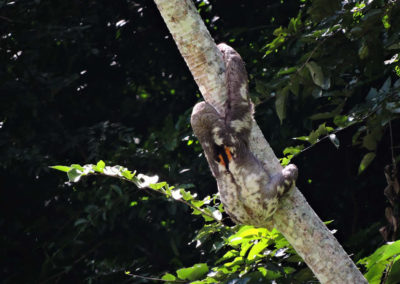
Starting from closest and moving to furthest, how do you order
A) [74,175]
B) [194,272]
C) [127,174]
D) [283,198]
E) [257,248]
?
1. [283,198]
2. [74,175]
3. [127,174]
4. [257,248]
5. [194,272]

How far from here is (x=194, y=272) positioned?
289cm

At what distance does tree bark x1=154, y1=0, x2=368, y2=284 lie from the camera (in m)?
2.15

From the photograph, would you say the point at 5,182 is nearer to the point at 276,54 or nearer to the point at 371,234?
the point at 276,54

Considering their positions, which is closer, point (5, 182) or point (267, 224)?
point (267, 224)

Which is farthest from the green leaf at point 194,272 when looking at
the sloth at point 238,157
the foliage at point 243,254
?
the sloth at point 238,157

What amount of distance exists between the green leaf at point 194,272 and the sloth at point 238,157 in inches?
27.9

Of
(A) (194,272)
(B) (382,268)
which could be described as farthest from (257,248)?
(B) (382,268)

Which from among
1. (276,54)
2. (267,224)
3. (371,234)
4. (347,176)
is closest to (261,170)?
(267,224)

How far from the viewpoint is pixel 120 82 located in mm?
4949

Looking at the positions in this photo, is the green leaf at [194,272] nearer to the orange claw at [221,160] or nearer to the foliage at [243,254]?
the foliage at [243,254]

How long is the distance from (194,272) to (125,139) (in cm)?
167

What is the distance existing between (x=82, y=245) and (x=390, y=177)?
2508mm

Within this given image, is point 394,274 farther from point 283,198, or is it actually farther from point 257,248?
point 283,198

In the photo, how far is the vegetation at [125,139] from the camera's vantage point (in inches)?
163
